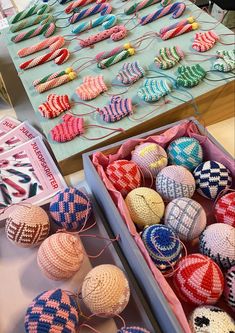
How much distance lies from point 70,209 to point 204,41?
26.7 inches

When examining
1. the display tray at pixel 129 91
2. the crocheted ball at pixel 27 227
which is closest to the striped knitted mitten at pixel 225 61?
the display tray at pixel 129 91

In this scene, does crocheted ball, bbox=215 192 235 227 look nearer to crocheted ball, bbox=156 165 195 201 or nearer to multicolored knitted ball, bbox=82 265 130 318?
crocheted ball, bbox=156 165 195 201

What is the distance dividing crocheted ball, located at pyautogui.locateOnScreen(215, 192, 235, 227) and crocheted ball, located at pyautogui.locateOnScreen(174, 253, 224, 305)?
4.1 inches

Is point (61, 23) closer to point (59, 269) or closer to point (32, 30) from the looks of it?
point (32, 30)

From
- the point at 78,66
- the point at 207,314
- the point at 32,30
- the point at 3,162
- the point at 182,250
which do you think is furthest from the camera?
the point at 32,30

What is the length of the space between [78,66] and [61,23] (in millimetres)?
275

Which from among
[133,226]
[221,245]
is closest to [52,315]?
[133,226]

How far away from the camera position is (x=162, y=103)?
90cm

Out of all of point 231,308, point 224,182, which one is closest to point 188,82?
point 224,182

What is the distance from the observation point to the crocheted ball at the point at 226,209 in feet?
2.19

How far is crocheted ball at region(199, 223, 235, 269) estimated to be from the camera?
0.61 metres

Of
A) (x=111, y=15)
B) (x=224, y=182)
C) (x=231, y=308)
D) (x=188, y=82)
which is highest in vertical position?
(x=111, y=15)

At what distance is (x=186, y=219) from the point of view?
2.16ft

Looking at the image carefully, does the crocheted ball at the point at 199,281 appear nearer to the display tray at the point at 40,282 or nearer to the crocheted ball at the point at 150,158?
the display tray at the point at 40,282
